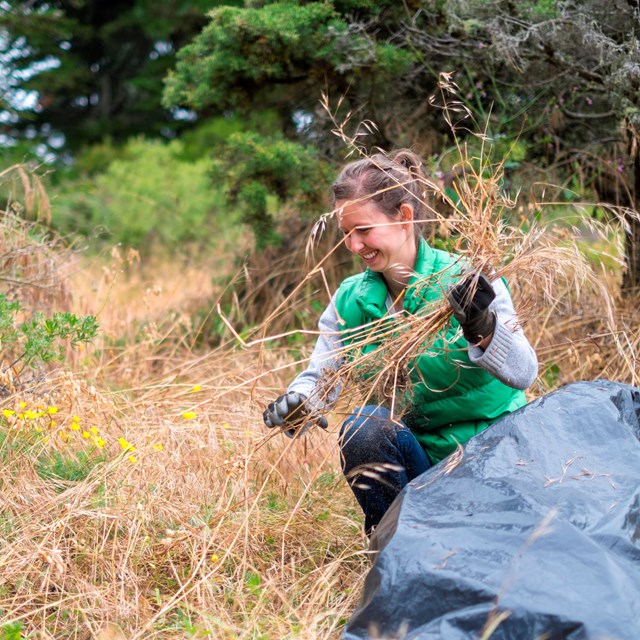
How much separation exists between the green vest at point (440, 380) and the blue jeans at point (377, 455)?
3.4 inches

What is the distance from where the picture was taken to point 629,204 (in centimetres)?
364

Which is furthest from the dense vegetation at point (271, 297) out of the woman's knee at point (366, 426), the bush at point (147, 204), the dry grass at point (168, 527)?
the bush at point (147, 204)

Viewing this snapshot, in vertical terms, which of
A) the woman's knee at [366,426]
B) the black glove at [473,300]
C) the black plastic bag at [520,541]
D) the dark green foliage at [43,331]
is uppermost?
the black glove at [473,300]

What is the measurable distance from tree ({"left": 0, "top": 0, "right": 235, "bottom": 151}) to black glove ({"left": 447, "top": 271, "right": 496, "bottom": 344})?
8990mm

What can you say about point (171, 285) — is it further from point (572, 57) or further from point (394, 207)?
point (394, 207)

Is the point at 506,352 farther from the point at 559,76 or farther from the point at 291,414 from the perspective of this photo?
the point at 559,76

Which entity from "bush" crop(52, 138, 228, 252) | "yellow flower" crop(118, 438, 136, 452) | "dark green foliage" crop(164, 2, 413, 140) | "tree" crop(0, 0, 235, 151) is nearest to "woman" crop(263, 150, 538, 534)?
"yellow flower" crop(118, 438, 136, 452)

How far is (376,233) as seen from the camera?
227 centimetres

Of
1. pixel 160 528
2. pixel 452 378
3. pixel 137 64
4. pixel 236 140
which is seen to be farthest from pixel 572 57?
pixel 137 64

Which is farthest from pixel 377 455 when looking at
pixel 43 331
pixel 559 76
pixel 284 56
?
pixel 284 56

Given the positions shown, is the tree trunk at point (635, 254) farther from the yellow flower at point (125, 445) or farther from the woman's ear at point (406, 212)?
the yellow flower at point (125, 445)

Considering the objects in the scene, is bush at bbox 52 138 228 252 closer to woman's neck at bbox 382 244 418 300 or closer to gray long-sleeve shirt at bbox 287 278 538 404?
woman's neck at bbox 382 244 418 300

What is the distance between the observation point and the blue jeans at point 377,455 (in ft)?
7.27

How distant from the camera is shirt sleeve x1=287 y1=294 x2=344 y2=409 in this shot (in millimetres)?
2262
